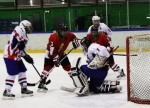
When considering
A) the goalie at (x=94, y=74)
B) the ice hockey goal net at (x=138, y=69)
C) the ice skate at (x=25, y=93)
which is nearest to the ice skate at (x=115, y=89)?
the goalie at (x=94, y=74)

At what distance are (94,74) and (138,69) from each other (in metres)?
0.67

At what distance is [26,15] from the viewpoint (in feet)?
38.7

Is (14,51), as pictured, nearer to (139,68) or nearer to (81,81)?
(81,81)

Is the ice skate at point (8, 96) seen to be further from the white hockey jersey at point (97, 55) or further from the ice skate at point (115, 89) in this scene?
the ice skate at point (115, 89)

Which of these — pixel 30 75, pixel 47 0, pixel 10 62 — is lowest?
pixel 30 75

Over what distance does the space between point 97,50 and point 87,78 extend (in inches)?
15.4

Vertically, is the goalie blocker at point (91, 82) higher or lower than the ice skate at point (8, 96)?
higher

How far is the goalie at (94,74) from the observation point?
516 cm

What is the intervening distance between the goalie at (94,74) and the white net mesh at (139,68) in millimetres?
301

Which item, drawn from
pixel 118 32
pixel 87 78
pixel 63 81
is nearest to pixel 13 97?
pixel 87 78

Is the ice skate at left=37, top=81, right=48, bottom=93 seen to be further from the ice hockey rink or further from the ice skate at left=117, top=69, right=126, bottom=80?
the ice skate at left=117, top=69, right=126, bottom=80

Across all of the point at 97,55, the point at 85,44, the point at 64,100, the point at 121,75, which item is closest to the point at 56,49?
the point at 85,44

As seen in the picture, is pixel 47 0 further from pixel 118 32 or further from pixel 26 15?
pixel 118 32

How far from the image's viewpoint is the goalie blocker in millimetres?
5227
